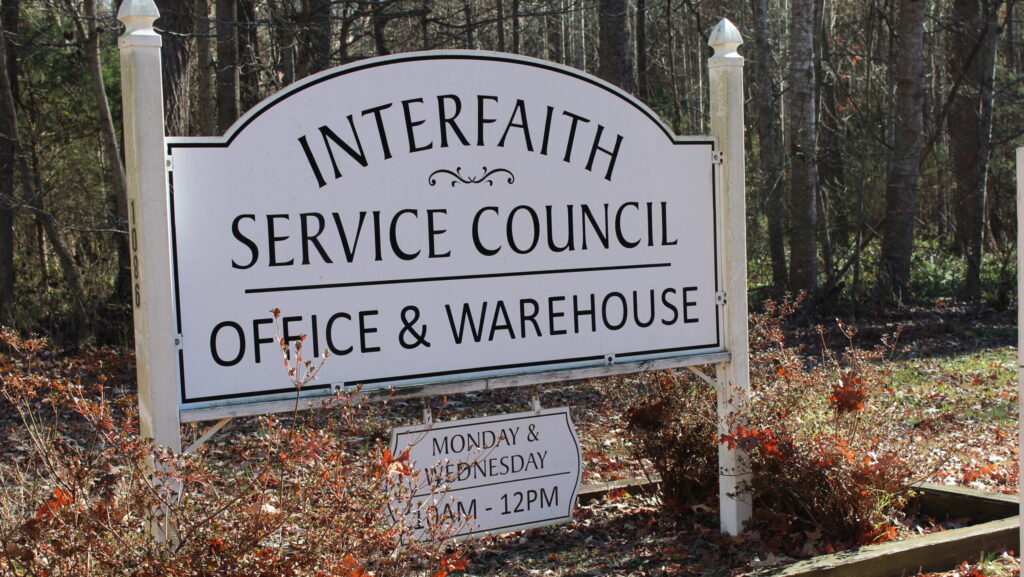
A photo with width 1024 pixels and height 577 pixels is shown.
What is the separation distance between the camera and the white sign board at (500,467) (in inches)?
172

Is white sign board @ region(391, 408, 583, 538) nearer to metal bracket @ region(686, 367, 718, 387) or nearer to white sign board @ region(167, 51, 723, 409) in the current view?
white sign board @ region(167, 51, 723, 409)

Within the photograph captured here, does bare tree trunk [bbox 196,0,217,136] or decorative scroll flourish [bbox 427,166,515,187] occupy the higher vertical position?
bare tree trunk [bbox 196,0,217,136]

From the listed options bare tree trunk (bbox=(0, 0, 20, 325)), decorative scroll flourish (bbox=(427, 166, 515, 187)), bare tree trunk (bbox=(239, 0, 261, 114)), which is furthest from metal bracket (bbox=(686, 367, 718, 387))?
bare tree trunk (bbox=(239, 0, 261, 114))

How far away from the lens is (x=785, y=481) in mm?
4656

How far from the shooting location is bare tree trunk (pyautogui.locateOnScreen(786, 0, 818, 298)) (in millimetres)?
13148

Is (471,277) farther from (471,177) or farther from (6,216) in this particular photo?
(6,216)

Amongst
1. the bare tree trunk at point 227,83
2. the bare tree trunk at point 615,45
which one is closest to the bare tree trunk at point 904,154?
the bare tree trunk at point 615,45

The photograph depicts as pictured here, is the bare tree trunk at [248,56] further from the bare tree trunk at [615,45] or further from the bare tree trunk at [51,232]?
the bare tree trunk at [615,45]

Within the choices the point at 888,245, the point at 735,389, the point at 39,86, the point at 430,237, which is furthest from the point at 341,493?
the point at 39,86

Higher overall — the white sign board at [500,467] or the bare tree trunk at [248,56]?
the bare tree trunk at [248,56]

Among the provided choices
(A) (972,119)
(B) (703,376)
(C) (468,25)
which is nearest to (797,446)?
(B) (703,376)

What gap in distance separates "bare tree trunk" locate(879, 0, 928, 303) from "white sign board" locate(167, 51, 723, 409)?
10402 mm

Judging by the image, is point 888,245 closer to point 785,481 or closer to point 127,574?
Result: point 785,481

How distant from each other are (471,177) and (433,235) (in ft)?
1.06
